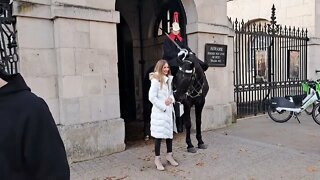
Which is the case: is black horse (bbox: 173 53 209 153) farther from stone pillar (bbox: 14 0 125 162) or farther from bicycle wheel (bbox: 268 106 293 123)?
bicycle wheel (bbox: 268 106 293 123)

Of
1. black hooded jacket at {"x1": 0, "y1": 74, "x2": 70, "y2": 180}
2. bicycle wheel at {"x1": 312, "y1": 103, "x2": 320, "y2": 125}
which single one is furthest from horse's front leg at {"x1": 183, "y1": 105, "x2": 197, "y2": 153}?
black hooded jacket at {"x1": 0, "y1": 74, "x2": 70, "y2": 180}

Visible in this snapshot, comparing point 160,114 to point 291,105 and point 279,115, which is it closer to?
point 291,105

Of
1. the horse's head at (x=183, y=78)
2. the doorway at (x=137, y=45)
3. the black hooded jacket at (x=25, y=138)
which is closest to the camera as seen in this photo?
the black hooded jacket at (x=25, y=138)

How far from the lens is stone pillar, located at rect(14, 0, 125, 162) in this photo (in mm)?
5133

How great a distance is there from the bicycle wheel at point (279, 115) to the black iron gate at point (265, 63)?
900mm

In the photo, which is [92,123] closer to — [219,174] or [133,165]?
[133,165]

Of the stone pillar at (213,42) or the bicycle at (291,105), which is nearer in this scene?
the stone pillar at (213,42)

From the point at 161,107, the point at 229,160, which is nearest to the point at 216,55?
the point at 229,160

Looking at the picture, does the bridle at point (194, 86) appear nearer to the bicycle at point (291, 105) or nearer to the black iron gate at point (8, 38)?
the black iron gate at point (8, 38)

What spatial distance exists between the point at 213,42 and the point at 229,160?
133 inches

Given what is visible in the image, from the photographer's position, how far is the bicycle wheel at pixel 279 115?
28.7ft

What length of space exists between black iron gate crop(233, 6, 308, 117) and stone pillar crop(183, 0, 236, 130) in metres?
1.34

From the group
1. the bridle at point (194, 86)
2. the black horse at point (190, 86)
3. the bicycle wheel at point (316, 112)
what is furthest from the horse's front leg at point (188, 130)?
the bicycle wheel at point (316, 112)

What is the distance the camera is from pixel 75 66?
539cm
